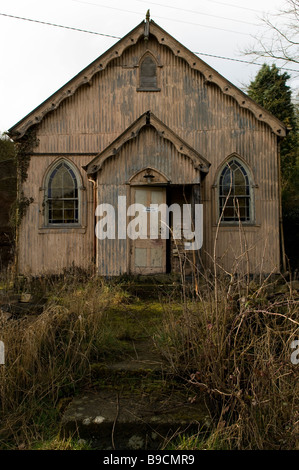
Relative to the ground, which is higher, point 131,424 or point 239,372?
point 239,372

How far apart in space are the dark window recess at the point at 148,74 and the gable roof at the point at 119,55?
0.67 meters

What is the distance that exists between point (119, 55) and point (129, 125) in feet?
7.12

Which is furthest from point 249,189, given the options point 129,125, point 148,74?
point 148,74

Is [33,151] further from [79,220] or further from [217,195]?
[217,195]

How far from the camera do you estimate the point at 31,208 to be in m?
11.9

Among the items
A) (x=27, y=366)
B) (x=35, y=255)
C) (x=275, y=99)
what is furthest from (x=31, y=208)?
(x=275, y=99)

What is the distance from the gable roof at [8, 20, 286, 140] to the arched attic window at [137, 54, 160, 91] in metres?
0.62

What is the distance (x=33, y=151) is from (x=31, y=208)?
1.84m

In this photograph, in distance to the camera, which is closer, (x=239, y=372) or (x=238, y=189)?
(x=239, y=372)

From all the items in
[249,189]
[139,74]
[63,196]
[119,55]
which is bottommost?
[63,196]

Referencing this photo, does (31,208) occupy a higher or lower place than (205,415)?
higher

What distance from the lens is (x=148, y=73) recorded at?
12.2m

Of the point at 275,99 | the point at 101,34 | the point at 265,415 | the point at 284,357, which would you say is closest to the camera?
the point at 265,415

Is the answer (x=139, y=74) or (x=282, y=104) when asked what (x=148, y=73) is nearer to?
(x=139, y=74)
